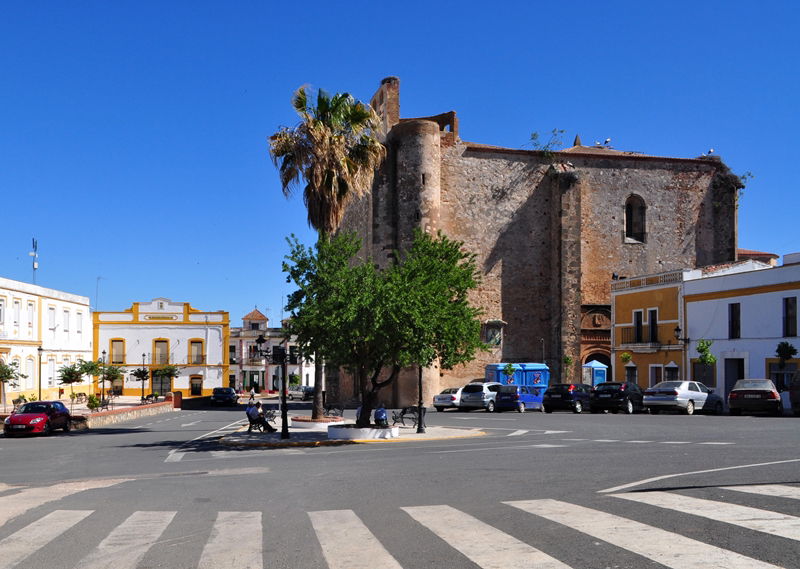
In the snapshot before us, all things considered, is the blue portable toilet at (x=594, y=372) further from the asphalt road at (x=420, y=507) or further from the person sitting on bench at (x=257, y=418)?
the asphalt road at (x=420, y=507)

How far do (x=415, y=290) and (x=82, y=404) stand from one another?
124 feet

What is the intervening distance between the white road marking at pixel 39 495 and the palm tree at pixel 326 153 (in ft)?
47.5

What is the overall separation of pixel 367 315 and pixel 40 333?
3636 centimetres

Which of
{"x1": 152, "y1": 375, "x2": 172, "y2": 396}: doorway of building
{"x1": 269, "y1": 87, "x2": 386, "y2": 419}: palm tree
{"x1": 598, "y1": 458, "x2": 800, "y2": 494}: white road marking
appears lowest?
{"x1": 152, "y1": 375, "x2": 172, "y2": 396}: doorway of building

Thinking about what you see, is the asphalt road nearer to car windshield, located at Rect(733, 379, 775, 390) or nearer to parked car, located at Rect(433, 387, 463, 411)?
car windshield, located at Rect(733, 379, 775, 390)

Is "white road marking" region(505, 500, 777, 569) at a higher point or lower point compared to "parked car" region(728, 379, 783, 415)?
higher

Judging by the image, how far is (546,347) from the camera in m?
53.4

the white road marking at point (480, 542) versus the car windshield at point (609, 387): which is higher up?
the white road marking at point (480, 542)

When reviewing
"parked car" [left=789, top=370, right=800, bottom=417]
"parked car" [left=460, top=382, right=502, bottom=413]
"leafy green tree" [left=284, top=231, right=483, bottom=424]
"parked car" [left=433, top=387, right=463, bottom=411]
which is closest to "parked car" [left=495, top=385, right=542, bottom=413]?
"parked car" [left=460, top=382, right=502, bottom=413]

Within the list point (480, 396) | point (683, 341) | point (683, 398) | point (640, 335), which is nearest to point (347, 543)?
point (683, 398)

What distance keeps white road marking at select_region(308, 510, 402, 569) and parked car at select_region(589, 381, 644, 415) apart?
2696 centimetres

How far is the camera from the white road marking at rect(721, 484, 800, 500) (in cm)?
1022

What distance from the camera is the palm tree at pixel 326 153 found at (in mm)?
29016

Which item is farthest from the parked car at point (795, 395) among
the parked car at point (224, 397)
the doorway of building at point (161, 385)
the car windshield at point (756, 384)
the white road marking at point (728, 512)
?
the doorway of building at point (161, 385)
